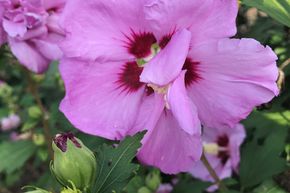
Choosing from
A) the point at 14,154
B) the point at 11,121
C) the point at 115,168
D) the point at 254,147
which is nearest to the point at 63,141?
the point at 115,168

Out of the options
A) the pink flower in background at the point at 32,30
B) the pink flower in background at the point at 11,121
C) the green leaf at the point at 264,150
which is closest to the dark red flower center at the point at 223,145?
the green leaf at the point at 264,150

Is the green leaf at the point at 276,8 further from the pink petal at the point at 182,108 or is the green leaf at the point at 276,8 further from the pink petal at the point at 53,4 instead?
the pink petal at the point at 53,4

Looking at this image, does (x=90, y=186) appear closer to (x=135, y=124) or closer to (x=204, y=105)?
(x=135, y=124)

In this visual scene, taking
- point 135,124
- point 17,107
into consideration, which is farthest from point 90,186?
point 17,107

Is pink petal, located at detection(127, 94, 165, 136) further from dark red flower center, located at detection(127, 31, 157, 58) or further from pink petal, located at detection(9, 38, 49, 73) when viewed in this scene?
pink petal, located at detection(9, 38, 49, 73)

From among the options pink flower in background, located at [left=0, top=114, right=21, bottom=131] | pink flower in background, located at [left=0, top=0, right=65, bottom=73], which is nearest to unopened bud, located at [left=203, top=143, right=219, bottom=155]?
pink flower in background, located at [left=0, top=0, right=65, bottom=73]

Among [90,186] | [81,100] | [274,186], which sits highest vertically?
[81,100]
